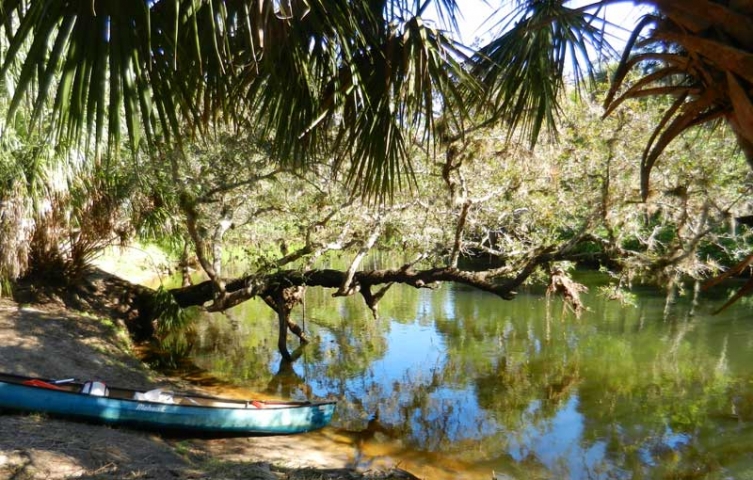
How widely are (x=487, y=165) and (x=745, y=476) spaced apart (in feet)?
17.1

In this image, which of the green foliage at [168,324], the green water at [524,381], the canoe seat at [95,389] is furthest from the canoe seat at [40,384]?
the green foliage at [168,324]

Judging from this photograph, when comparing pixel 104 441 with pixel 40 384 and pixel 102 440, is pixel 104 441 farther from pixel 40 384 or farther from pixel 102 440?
pixel 40 384

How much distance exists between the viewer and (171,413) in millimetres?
Answer: 6031

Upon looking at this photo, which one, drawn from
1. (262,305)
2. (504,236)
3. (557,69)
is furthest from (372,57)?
(262,305)

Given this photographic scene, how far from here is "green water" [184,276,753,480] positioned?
7.29 metres

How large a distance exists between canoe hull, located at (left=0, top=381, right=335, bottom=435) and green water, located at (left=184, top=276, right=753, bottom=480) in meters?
0.86

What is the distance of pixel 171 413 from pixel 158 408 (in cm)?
15

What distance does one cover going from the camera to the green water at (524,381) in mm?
7285

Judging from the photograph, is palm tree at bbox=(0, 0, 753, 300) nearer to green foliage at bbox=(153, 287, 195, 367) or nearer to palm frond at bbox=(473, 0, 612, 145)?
palm frond at bbox=(473, 0, 612, 145)

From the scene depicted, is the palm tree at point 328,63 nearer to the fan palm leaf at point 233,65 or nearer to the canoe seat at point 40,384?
the fan palm leaf at point 233,65

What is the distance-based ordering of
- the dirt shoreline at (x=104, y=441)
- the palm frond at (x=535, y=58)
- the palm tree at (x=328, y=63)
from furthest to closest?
1. the dirt shoreline at (x=104, y=441)
2. the palm frond at (x=535, y=58)
3. the palm tree at (x=328, y=63)

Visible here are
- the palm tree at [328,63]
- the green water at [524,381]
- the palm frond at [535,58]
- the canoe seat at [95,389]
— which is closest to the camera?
the palm tree at [328,63]

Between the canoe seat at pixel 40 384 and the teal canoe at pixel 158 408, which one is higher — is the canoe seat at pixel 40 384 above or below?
above

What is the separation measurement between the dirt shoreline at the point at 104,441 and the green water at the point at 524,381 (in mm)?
1136
